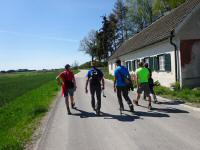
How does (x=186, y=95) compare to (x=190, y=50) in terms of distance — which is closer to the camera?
(x=186, y=95)

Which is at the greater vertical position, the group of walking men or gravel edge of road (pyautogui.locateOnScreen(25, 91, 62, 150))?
the group of walking men

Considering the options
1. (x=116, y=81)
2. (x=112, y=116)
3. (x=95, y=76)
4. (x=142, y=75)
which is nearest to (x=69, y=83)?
(x=95, y=76)

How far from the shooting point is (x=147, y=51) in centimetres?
2472

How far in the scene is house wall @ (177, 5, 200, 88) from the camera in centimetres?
1830

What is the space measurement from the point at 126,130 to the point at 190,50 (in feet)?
36.2

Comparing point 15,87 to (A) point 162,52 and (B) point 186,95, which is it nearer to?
(A) point 162,52

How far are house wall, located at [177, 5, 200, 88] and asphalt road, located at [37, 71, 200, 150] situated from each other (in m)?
6.52

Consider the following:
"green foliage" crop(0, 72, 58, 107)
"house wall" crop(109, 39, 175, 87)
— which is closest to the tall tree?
"green foliage" crop(0, 72, 58, 107)

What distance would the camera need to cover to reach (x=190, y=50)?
18.4 m

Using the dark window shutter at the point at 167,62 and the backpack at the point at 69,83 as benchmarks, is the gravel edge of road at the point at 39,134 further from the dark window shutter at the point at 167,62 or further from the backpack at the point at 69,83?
the dark window shutter at the point at 167,62

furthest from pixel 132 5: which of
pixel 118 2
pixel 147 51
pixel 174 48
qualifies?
pixel 174 48

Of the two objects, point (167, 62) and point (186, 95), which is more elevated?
point (167, 62)

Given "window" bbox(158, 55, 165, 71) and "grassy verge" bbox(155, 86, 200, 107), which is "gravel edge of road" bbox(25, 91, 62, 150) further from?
"window" bbox(158, 55, 165, 71)

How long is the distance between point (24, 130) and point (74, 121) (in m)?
1.61
